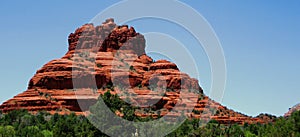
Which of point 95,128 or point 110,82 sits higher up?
point 110,82

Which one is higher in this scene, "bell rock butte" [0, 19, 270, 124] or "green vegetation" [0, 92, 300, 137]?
"bell rock butte" [0, 19, 270, 124]

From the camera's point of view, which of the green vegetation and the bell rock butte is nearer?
the green vegetation

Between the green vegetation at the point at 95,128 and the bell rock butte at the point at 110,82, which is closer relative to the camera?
the green vegetation at the point at 95,128

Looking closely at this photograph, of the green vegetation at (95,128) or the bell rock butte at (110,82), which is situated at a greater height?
the bell rock butte at (110,82)

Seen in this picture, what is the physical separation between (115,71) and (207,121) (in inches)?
1212

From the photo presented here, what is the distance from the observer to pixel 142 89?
122750mm

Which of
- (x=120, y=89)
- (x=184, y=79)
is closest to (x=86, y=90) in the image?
(x=120, y=89)

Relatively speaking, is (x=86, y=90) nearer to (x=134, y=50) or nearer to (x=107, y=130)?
(x=134, y=50)

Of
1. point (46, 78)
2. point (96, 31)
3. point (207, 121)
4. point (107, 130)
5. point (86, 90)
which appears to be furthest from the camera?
point (96, 31)

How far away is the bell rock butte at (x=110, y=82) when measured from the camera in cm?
11276

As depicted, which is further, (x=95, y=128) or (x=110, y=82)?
(x=110, y=82)

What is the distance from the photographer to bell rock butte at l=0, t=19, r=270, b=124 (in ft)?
370

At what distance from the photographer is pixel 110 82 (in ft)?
413

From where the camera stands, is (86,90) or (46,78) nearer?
(86,90)
